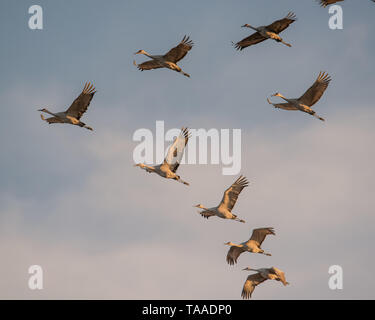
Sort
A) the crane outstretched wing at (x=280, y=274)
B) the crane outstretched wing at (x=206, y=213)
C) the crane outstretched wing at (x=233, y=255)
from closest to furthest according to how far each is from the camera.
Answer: the crane outstretched wing at (x=280, y=274), the crane outstretched wing at (x=206, y=213), the crane outstretched wing at (x=233, y=255)

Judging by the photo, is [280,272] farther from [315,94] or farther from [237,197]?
[315,94]

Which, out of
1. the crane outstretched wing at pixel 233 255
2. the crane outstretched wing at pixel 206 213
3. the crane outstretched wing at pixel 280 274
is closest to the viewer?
the crane outstretched wing at pixel 280 274

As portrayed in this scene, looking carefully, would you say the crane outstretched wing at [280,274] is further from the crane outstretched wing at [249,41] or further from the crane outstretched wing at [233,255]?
the crane outstretched wing at [249,41]

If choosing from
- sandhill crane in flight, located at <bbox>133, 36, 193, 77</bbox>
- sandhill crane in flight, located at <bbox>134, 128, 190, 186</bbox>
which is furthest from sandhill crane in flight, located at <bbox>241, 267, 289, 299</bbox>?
sandhill crane in flight, located at <bbox>133, 36, 193, 77</bbox>

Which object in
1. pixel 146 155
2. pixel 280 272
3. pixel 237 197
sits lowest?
pixel 280 272

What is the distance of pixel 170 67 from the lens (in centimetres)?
5109

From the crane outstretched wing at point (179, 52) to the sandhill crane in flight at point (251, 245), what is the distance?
11656 millimetres

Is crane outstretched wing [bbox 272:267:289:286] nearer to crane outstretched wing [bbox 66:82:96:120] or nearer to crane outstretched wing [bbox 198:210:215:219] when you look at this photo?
crane outstretched wing [bbox 198:210:215:219]

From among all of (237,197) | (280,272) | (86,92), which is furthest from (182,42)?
(280,272)

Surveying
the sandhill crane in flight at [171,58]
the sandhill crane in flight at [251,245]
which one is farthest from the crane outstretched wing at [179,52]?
the sandhill crane in flight at [251,245]

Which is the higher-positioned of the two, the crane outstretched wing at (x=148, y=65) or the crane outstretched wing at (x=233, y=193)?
the crane outstretched wing at (x=148, y=65)

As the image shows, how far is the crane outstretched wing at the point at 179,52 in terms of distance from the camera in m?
49.2
